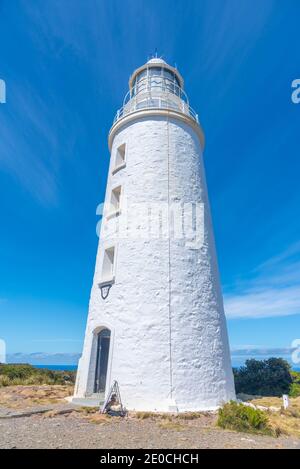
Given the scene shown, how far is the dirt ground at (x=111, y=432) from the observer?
6.27 meters

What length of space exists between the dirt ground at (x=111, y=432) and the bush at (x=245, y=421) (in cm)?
32

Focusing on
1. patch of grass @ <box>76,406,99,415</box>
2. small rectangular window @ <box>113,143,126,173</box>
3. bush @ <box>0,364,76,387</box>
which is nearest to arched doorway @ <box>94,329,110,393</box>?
patch of grass @ <box>76,406,99,415</box>

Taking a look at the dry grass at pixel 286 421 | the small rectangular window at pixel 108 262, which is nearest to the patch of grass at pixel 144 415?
the dry grass at pixel 286 421

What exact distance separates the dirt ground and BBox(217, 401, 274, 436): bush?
323 millimetres

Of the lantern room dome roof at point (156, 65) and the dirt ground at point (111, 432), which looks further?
the lantern room dome roof at point (156, 65)

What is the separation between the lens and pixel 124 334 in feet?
33.3

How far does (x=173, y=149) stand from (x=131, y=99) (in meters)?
4.57

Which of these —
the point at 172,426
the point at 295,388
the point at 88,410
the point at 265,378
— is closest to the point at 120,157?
the point at 88,410

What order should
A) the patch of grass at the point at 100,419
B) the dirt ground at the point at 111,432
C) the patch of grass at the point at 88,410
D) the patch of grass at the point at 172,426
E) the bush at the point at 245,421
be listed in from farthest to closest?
the patch of grass at the point at 88,410
the patch of grass at the point at 100,419
the bush at the point at 245,421
the patch of grass at the point at 172,426
the dirt ground at the point at 111,432

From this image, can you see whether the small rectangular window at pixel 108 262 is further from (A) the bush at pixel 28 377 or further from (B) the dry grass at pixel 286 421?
(A) the bush at pixel 28 377

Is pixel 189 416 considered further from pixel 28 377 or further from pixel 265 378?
pixel 28 377

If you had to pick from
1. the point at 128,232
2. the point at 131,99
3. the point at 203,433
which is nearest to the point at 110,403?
the point at 203,433

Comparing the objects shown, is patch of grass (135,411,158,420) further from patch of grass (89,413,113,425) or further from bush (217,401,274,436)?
bush (217,401,274,436)
